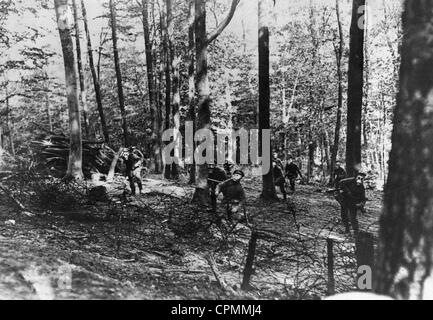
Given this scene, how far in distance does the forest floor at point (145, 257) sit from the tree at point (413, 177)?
1.64m

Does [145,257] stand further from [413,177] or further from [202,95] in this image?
[202,95]

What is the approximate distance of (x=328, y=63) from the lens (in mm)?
26328

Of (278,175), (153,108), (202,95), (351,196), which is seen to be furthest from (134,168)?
(153,108)

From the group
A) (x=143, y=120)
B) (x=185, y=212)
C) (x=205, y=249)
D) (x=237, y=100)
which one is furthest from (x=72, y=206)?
(x=237, y=100)

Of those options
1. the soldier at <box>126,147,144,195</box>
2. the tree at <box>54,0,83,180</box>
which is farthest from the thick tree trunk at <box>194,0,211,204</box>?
the tree at <box>54,0,83,180</box>

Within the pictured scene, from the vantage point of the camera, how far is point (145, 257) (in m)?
7.27

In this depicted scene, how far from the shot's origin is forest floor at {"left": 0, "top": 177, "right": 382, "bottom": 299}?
5289 mm

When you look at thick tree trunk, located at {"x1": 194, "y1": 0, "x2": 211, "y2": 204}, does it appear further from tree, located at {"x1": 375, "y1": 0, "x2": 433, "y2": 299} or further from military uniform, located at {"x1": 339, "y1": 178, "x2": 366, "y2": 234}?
tree, located at {"x1": 375, "y1": 0, "x2": 433, "y2": 299}

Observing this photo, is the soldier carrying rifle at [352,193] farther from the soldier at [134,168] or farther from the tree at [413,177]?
the soldier at [134,168]

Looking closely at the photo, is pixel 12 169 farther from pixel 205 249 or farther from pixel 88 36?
pixel 88 36

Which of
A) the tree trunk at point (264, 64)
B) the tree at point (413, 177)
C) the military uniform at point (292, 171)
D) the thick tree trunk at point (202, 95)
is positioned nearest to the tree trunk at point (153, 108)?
the military uniform at point (292, 171)

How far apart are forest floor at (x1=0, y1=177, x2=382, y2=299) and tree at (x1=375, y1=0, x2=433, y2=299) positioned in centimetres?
164

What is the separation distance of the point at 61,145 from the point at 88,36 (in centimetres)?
1134

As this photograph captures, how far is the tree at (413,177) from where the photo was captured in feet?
14.9
